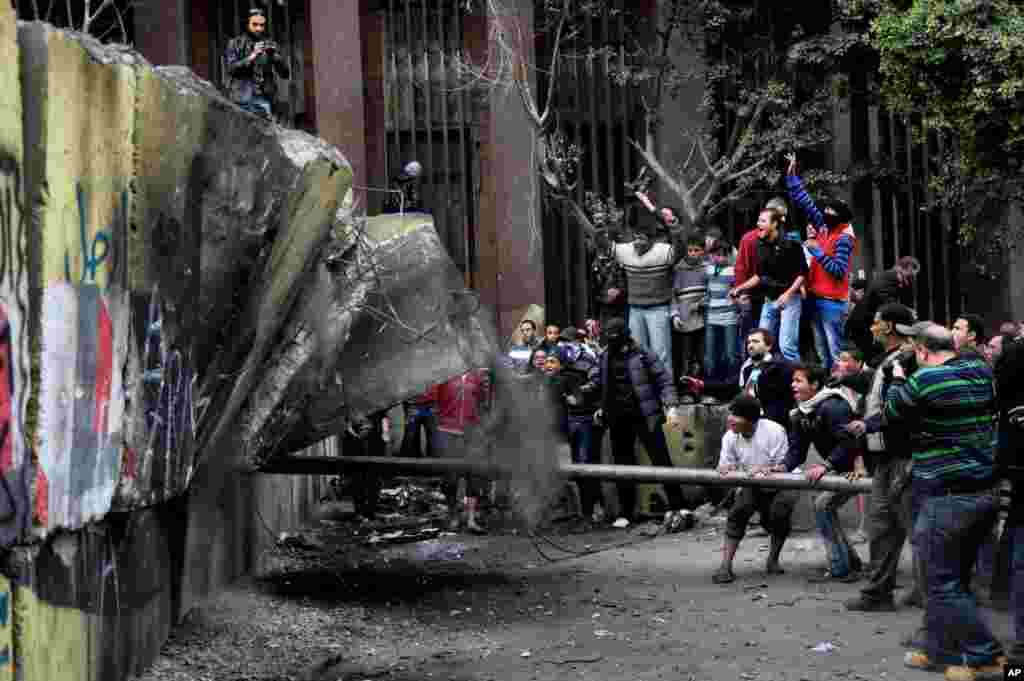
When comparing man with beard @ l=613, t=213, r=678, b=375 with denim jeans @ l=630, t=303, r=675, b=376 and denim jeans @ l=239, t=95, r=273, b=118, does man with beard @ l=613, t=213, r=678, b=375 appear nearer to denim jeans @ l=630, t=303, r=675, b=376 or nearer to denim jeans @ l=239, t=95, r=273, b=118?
denim jeans @ l=630, t=303, r=675, b=376

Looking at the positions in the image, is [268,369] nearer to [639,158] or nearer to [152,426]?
[152,426]

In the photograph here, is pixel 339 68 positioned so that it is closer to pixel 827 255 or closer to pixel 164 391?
pixel 827 255

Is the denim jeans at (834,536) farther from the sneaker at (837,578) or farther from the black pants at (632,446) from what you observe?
the black pants at (632,446)

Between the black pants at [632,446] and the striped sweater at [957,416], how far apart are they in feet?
19.8

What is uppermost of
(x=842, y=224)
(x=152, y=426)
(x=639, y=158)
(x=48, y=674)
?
(x=639, y=158)

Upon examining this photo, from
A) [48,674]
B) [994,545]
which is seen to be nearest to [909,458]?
[994,545]

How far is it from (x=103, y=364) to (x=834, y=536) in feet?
19.5

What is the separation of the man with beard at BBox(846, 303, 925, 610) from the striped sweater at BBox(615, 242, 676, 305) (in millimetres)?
5427

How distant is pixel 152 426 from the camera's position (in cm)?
771

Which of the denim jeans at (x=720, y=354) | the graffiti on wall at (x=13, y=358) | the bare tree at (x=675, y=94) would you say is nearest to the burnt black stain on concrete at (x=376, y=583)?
the denim jeans at (x=720, y=354)

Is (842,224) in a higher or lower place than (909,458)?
higher

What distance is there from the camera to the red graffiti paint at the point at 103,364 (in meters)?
6.86

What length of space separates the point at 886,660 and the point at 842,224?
628 cm

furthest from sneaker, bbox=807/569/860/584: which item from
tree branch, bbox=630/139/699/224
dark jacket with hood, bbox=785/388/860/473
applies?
tree branch, bbox=630/139/699/224
